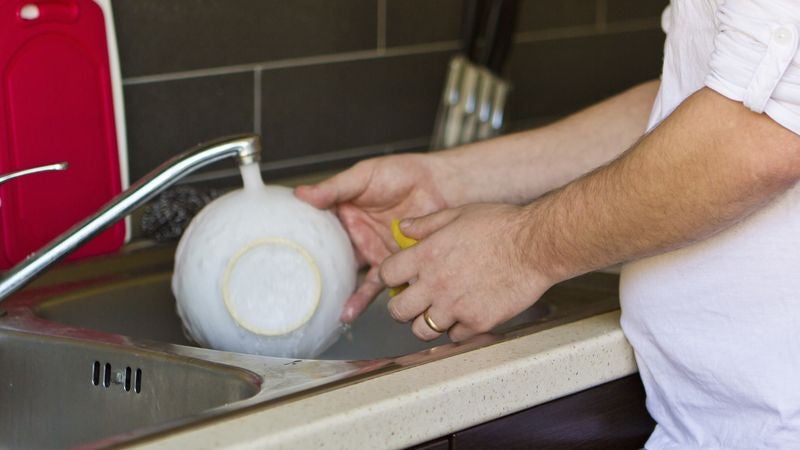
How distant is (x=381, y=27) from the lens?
1678 millimetres

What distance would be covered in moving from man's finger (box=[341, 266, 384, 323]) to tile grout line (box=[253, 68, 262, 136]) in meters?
0.41

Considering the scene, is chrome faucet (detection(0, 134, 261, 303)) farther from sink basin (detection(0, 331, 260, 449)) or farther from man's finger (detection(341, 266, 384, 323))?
man's finger (detection(341, 266, 384, 323))

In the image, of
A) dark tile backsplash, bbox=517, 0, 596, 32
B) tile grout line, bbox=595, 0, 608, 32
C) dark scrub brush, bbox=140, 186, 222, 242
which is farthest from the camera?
tile grout line, bbox=595, 0, 608, 32

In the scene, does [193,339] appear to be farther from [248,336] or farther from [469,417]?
[469,417]

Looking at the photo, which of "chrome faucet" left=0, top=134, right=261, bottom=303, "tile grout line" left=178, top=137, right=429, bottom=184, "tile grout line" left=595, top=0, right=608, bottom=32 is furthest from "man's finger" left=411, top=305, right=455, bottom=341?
"tile grout line" left=595, top=0, right=608, bottom=32

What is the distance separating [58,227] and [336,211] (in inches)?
11.7

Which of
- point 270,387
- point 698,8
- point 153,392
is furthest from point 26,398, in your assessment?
point 698,8

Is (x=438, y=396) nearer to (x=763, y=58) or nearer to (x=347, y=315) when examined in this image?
(x=347, y=315)

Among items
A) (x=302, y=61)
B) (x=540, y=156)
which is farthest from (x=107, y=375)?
(x=302, y=61)

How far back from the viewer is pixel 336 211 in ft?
4.07

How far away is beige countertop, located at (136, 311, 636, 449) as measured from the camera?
34.1 inches

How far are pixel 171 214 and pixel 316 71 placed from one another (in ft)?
1.06

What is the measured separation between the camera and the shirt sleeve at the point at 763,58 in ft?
2.83

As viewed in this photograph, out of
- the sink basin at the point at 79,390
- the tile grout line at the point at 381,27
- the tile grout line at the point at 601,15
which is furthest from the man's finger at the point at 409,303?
the tile grout line at the point at 601,15
